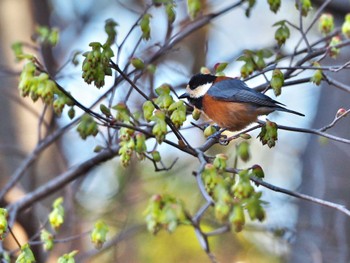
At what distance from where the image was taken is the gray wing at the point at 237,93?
264 centimetres

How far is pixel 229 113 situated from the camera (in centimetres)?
282

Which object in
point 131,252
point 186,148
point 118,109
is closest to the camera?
point 186,148

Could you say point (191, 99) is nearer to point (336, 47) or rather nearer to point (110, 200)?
point (336, 47)

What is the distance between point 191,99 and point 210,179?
1247 millimetres

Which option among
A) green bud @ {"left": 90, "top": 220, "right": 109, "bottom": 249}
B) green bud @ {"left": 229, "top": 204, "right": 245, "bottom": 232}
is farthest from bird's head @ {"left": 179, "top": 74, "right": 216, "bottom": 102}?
green bud @ {"left": 229, "top": 204, "right": 245, "bottom": 232}

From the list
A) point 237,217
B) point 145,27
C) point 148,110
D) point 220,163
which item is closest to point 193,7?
point 145,27

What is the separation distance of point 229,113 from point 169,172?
2266 mm

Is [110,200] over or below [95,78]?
below

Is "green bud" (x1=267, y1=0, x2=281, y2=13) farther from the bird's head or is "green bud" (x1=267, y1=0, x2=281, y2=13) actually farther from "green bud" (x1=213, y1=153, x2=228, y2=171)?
"green bud" (x1=213, y1=153, x2=228, y2=171)

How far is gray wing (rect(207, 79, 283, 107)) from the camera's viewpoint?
2643 mm

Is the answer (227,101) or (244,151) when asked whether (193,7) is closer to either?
(227,101)

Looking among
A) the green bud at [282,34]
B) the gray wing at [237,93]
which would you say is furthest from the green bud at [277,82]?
the green bud at [282,34]

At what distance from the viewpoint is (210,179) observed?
Result: 1.68m

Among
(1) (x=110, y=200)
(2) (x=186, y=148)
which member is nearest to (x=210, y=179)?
(2) (x=186, y=148)
